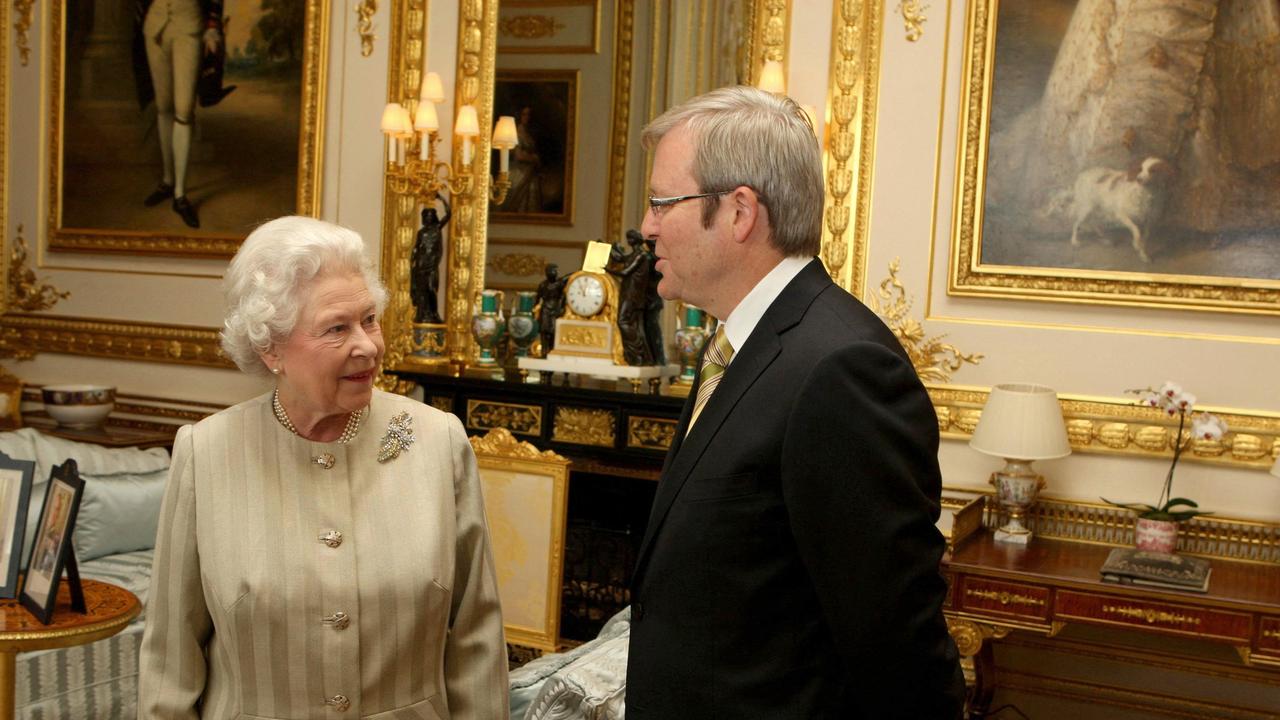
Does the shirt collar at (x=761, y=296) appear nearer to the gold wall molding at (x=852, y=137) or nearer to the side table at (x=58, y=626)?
the side table at (x=58, y=626)

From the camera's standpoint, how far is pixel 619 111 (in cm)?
599

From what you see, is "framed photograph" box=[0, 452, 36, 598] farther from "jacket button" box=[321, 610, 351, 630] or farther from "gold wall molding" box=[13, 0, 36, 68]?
"gold wall molding" box=[13, 0, 36, 68]

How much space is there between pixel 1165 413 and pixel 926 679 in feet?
12.0

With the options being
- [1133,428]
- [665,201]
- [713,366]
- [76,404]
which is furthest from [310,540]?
[76,404]

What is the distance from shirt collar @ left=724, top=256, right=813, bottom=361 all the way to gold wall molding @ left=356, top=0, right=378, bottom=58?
16.7 ft

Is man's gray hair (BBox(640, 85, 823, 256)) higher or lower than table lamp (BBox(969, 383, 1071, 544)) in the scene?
higher

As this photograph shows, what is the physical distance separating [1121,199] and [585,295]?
8.06ft

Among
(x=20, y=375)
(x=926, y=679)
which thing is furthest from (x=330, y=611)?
(x=20, y=375)

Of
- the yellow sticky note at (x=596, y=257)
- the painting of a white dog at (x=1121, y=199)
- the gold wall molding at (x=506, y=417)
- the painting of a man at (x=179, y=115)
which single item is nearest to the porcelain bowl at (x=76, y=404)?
the painting of a man at (x=179, y=115)

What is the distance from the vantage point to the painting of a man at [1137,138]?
482 cm

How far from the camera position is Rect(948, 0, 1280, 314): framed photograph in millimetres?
4824

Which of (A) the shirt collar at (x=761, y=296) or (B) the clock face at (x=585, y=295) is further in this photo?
(B) the clock face at (x=585, y=295)

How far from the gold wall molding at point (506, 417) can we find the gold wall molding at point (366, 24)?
2.13 m

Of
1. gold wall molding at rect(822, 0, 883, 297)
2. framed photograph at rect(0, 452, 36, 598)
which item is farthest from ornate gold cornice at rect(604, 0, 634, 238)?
framed photograph at rect(0, 452, 36, 598)
